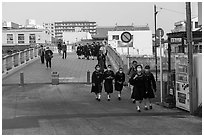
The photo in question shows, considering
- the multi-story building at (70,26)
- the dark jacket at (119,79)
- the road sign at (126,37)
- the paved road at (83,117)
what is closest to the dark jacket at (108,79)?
the dark jacket at (119,79)

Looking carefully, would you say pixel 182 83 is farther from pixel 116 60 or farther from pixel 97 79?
pixel 116 60

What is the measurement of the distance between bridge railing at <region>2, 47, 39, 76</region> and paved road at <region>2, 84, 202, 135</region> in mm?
6396

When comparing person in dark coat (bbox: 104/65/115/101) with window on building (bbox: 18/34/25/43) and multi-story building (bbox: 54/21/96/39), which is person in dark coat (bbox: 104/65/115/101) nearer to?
window on building (bbox: 18/34/25/43)

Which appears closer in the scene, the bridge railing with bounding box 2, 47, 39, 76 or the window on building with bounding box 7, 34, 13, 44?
the bridge railing with bounding box 2, 47, 39, 76

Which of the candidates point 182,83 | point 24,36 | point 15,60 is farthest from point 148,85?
point 24,36

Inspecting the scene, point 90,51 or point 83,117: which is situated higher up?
point 90,51

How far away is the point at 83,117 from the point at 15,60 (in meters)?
16.1

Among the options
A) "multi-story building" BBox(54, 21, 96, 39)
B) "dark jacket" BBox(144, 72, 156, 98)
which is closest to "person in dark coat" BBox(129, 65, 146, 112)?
"dark jacket" BBox(144, 72, 156, 98)

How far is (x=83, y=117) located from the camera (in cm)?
1066

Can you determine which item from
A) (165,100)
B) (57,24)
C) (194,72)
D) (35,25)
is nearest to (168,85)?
(165,100)

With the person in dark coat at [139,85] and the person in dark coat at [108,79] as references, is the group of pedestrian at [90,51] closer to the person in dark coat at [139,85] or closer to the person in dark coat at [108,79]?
the person in dark coat at [108,79]

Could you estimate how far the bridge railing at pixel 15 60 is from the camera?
865 inches

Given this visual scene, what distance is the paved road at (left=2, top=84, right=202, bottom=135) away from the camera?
347 inches

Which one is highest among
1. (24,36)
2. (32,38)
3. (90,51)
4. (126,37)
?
(24,36)
